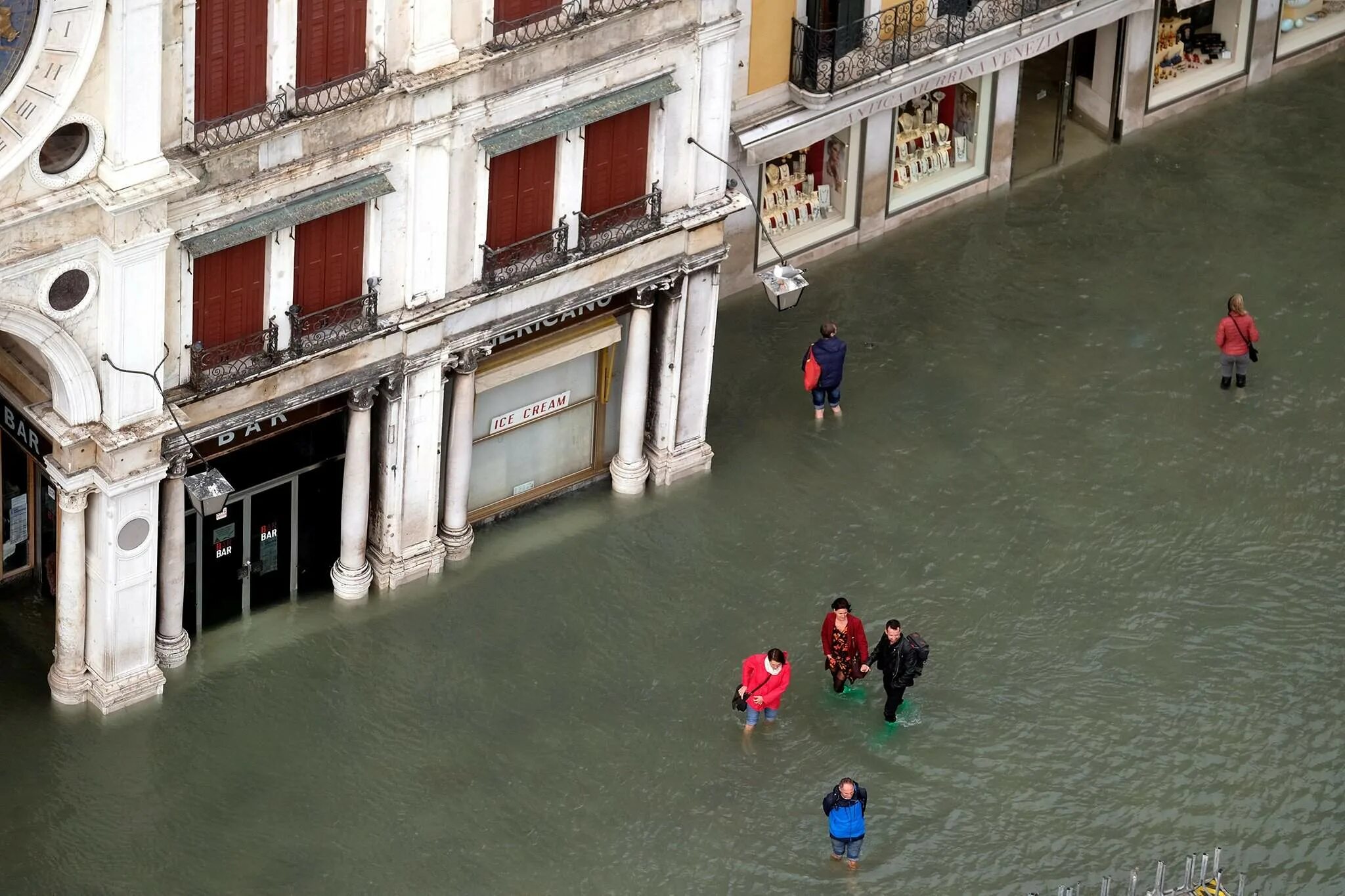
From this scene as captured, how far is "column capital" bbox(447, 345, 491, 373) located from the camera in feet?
171

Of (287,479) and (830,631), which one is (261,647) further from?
(830,631)

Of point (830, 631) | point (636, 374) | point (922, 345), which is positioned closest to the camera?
point (830, 631)

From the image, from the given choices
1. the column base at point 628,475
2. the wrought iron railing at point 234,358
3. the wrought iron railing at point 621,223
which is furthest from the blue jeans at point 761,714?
the wrought iron railing at point 234,358

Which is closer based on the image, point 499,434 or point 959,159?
point 499,434

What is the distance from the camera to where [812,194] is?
6166cm

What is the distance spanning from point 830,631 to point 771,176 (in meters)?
12.0

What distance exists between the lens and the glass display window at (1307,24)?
67.9 meters

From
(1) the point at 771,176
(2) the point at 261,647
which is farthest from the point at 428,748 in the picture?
(1) the point at 771,176

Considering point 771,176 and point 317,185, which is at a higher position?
point 317,185

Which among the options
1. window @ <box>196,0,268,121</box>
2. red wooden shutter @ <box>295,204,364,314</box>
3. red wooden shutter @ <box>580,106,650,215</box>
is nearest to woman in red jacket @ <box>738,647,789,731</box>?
red wooden shutter @ <box>580,106,650,215</box>

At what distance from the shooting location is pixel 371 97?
158ft

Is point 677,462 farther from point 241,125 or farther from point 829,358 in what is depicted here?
point 241,125

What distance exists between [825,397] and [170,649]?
41.2ft

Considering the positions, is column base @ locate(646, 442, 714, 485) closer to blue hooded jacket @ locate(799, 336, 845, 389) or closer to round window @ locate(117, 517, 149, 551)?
blue hooded jacket @ locate(799, 336, 845, 389)
